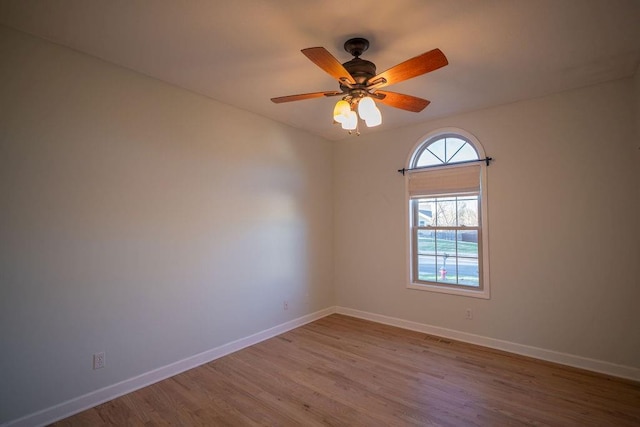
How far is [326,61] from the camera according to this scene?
1.79 m

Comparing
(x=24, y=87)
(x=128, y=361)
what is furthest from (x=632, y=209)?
(x=24, y=87)

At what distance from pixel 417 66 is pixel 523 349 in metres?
3.20

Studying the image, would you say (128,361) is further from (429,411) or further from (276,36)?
(276,36)

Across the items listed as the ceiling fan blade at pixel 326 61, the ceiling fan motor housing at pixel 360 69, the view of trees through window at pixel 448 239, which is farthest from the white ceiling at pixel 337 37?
the view of trees through window at pixel 448 239

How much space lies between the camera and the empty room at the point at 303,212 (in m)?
2.10

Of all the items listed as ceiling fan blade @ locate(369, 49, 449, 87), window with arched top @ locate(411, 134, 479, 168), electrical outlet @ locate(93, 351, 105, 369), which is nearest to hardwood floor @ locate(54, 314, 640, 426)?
electrical outlet @ locate(93, 351, 105, 369)

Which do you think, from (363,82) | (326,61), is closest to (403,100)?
(363,82)

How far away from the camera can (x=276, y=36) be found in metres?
2.18

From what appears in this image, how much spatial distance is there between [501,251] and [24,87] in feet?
15.0

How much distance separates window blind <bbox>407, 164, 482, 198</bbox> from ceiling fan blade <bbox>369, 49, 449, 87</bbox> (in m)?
2.15

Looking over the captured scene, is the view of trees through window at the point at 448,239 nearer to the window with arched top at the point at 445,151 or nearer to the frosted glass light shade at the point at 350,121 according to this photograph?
the window with arched top at the point at 445,151

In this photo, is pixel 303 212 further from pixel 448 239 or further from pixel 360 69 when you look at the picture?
pixel 360 69

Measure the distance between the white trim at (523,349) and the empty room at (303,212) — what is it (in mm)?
21

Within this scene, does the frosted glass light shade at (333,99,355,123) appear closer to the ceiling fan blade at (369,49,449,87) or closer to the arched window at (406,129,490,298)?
the ceiling fan blade at (369,49,449,87)
